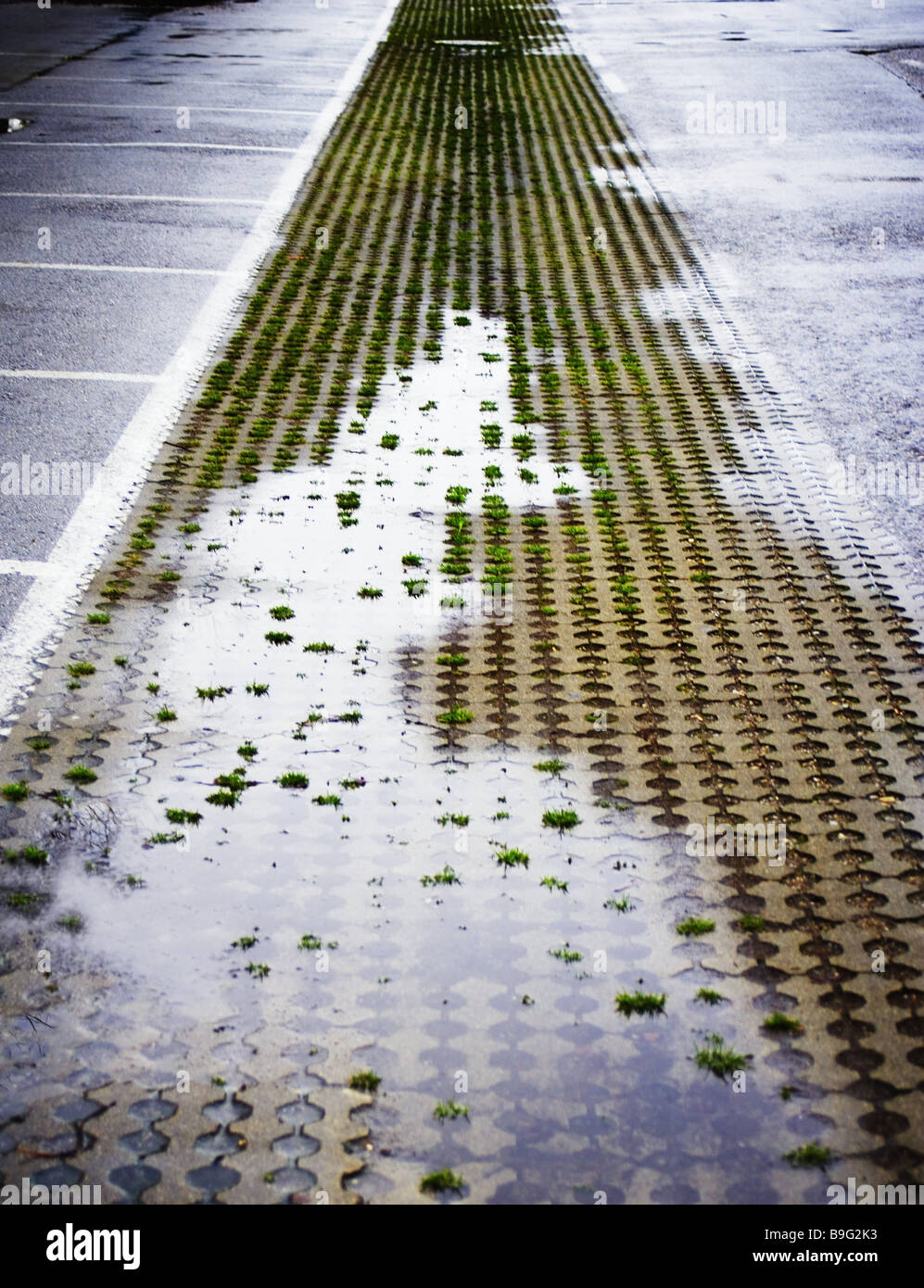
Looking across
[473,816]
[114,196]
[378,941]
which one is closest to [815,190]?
[114,196]

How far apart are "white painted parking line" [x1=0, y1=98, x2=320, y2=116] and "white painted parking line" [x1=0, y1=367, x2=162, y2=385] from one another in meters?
11.1

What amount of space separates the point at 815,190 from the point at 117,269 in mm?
8641

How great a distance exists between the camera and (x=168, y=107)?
64.1 ft

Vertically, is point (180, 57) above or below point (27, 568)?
above

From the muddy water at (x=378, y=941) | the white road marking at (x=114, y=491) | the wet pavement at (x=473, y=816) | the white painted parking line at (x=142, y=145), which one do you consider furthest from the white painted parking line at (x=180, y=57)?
the muddy water at (x=378, y=941)

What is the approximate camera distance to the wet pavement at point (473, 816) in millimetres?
3902

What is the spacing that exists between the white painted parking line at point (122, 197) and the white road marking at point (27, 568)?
28.8 ft

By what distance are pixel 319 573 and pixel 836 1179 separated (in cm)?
451

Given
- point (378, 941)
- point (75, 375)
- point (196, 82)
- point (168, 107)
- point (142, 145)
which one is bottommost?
point (378, 941)

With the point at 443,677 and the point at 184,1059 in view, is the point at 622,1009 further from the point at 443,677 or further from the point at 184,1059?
the point at 443,677

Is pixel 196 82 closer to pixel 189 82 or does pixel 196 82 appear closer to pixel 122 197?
pixel 189 82

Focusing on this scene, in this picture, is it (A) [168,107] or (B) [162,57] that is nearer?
(A) [168,107]

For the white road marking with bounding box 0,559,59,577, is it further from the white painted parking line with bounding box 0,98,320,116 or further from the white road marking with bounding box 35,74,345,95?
the white road marking with bounding box 35,74,345,95

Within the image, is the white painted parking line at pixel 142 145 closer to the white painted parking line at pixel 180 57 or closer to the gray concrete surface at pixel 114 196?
the gray concrete surface at pixel 114 196
